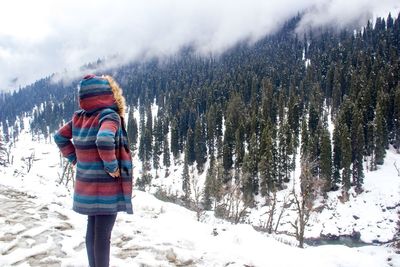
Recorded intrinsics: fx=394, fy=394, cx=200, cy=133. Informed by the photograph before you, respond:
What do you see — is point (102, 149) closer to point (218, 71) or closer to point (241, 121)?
point (241, 121)

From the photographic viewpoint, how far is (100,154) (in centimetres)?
430

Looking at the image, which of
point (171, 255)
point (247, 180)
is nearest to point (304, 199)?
point (171, 255)

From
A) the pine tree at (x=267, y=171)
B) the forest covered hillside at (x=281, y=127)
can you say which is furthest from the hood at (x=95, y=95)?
the pine tree at (x=267, y=171)

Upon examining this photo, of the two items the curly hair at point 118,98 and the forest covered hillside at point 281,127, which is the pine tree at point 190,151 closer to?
the forest covered hillside at point 281,127

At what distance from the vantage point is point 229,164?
87.9m

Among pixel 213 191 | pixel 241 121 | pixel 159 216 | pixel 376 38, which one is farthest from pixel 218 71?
pixel 159 216

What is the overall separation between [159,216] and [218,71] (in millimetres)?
168131

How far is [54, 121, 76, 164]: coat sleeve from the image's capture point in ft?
16.3

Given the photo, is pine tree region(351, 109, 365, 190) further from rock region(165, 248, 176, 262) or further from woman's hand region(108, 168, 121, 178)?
woman's hand region(108, 168, 121, 178)

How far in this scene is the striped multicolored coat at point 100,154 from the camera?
4.34 metres

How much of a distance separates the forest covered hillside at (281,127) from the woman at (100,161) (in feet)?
126

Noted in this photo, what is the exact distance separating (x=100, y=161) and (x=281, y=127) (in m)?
86.0

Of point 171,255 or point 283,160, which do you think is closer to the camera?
point 171,255

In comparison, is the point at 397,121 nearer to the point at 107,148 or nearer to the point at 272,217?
the point at 272,217
